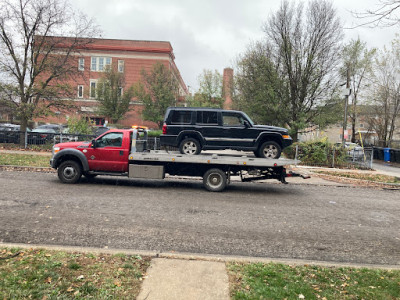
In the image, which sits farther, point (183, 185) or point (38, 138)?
point (38, 138)

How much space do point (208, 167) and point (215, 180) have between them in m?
0.48

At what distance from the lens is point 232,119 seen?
1040 cm

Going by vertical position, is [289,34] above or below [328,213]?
above

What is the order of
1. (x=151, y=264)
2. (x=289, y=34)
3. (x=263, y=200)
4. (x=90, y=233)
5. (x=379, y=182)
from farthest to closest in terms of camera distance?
1. (x=289, y=34)
2. (x=379, y=182)
3. (x=263, y=200)
4. (x=90, y=233)
5. (x=151, y=264)

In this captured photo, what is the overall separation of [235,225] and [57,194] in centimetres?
518

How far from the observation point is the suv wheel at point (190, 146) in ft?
34.1

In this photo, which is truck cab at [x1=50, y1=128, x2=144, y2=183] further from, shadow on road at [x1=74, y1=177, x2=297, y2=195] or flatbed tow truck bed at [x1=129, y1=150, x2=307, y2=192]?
shadow on road at [x1=74, y1=177, x2=297, y2=195]

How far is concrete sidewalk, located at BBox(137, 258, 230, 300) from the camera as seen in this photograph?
3.50 meters

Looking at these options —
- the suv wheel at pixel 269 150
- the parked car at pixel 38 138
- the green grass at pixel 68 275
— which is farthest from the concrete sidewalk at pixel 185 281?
the parked car at pixel 38 138

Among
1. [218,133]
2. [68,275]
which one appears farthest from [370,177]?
[68,275]

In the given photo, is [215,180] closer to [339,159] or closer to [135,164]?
[135,164]

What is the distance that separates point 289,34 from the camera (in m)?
24.2

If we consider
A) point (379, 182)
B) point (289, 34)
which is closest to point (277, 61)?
point (289, 34)

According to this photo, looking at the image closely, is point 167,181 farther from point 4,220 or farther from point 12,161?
point 12,161
